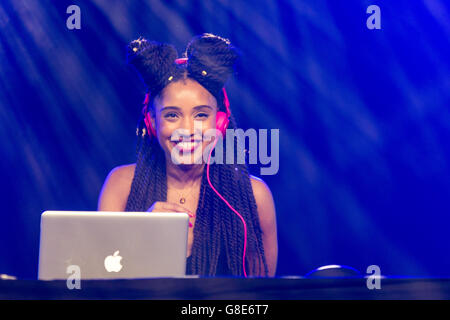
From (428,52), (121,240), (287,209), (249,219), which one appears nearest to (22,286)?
(121,240)

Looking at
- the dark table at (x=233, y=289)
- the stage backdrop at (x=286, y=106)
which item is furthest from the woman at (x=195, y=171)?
the dark table at (x=233, y=289)

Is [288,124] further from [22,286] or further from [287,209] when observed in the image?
[22,286]

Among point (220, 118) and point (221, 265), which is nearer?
point (221, 265)

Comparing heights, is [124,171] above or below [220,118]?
below

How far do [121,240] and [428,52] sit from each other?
237cm

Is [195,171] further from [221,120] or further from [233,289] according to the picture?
[233,289]

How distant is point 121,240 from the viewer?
48.0 inches

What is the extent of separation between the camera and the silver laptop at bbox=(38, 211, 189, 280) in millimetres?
1207

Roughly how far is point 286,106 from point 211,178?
0.66 m

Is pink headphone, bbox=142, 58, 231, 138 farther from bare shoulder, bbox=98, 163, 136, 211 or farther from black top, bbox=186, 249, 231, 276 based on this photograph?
black top, bbox=186, 249, 231, 276

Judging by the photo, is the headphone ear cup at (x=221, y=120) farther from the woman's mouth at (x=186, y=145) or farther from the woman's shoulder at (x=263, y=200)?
the woman's shoulder at (x=263, y=200)

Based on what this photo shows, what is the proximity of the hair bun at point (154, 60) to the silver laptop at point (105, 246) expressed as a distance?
139cm

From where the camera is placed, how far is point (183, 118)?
251 centimetres

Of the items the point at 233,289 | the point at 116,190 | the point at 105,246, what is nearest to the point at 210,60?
the point at 116,190
